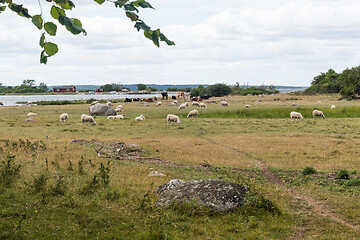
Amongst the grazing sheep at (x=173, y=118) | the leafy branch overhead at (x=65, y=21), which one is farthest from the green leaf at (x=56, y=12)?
the grazing sheep at (x=173, y=118)

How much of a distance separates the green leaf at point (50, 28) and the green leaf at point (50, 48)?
15 cm

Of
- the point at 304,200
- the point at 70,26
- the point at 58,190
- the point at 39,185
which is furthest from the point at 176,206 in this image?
the point at 70,26

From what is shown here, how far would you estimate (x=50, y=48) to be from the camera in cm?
522

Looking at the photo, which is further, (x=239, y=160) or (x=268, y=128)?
(x=268, y=128)

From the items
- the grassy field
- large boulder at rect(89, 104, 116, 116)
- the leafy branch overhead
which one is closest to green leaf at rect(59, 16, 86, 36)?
the leafy branch overhead

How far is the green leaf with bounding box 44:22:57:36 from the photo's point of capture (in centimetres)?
514

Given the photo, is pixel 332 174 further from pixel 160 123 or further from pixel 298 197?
pixel 160 123

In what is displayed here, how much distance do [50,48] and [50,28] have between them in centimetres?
28

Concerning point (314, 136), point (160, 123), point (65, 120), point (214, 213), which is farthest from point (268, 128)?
point (214, 213)

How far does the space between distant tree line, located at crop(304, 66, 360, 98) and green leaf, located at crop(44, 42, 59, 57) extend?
83.8 m

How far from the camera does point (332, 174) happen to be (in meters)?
15.7

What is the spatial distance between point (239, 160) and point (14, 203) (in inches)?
514

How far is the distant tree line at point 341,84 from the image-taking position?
266 ft

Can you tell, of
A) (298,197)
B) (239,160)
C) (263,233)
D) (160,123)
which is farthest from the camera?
(160,123)
